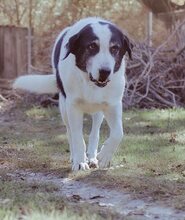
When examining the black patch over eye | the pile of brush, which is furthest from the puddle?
the pile of brush

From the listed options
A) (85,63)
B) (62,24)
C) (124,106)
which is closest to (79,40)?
(85,63)

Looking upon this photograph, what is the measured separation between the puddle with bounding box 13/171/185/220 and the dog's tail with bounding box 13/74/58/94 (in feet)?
5.20

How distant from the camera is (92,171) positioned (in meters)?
5.72

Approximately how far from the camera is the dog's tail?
23.2 ft

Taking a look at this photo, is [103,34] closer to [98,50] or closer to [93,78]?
[98,50]

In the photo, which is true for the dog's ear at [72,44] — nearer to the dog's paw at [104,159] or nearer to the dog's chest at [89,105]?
the dog's chest at [89,105]

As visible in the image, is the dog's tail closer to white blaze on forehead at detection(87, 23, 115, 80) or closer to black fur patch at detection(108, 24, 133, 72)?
black fur patch at detection(108, 24, 133, 72)

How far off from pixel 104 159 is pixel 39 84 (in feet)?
5.46

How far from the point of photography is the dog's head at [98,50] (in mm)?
5418

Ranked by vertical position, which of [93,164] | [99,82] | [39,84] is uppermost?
[99,82]

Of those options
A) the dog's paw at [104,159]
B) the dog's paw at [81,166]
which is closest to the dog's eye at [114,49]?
the dog's paw at [104,159]

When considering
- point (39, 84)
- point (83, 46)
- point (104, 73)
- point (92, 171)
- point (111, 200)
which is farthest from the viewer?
point (39, 84)

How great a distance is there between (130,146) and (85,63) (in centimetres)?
194

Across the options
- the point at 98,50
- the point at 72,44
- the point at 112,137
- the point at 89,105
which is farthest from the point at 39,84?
the point at 98,50
